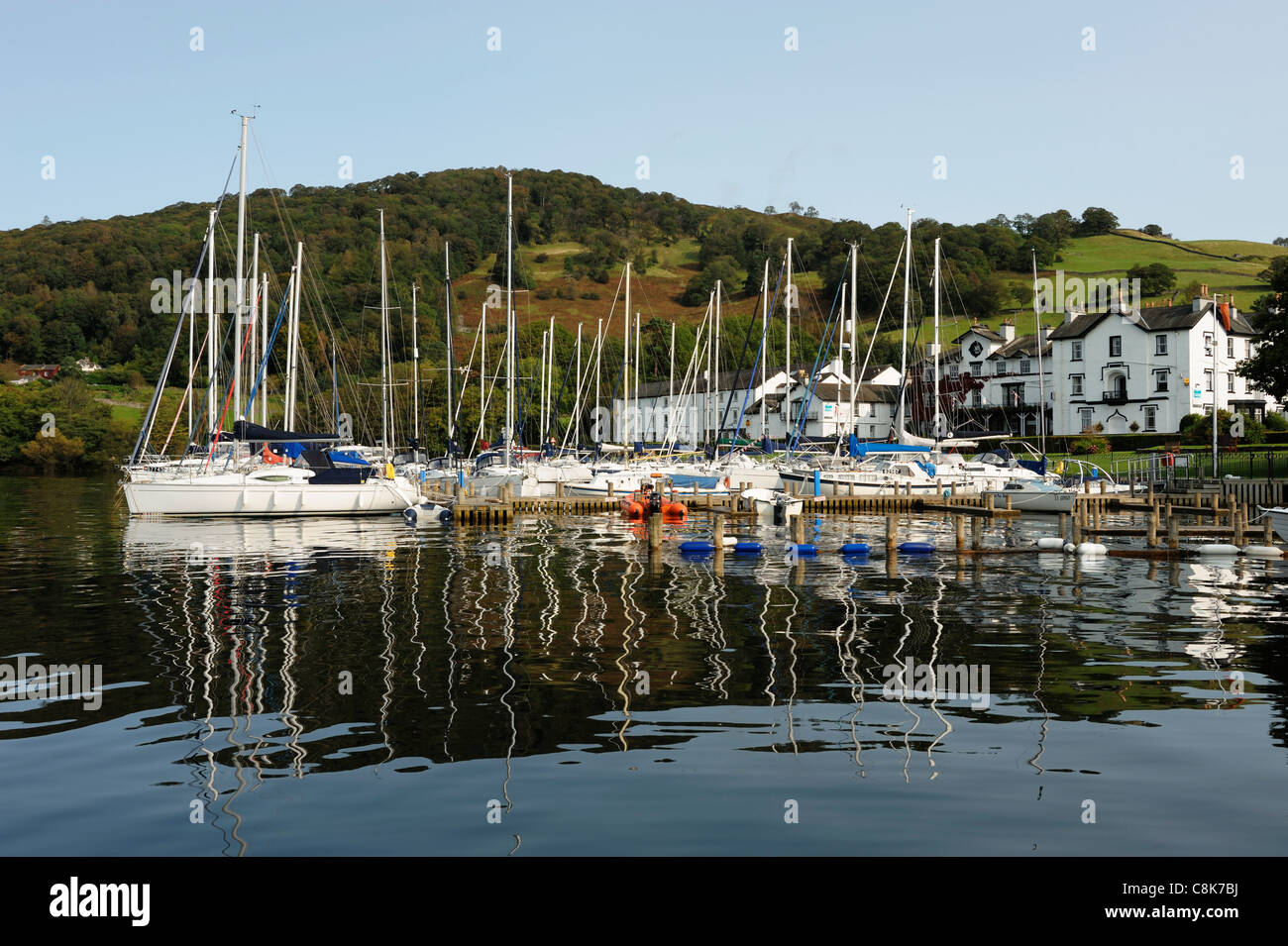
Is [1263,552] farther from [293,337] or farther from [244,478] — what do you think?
[293,337]

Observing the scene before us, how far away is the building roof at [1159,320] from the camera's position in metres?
94.1

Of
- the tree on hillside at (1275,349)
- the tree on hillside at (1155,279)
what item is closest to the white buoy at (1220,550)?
the tree on hillside at (1275,349)

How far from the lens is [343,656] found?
20016 millimetres

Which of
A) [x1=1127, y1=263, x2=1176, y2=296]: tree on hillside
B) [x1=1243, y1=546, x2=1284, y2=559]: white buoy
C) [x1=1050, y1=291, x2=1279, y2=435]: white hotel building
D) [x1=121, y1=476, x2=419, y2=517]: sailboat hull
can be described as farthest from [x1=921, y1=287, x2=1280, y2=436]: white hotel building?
[x1=1127, y1=263, x2=1176, y2=296]: tree on hillside

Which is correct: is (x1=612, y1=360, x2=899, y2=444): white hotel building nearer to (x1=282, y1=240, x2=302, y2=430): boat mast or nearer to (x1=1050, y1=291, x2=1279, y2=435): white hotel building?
(x1=1050, y1=291, x2=1279, y2=435): white hotel building

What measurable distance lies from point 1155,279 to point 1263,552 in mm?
129994

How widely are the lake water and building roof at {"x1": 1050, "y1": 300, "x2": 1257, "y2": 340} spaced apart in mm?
70149

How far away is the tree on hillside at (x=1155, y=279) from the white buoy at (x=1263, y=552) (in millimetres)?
126261

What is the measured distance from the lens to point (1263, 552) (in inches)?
1519

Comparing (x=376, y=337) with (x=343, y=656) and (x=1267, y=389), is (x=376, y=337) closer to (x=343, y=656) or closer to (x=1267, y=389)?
(x=1267, y=389)

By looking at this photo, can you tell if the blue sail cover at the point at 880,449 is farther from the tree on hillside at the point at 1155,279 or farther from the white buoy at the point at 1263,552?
the tree on hillside at the point at 1155,279

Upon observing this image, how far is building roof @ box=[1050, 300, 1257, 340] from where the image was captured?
94.1 m
